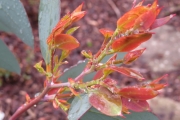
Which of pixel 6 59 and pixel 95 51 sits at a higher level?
pixel 6 59

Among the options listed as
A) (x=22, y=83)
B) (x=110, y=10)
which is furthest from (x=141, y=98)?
(x=110, y=10)

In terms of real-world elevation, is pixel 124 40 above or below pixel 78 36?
above

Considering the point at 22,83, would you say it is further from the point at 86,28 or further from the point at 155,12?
the point at 155,12

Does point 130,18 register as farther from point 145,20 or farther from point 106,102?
point 106,102

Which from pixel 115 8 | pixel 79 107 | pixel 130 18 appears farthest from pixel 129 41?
pixel 115 8

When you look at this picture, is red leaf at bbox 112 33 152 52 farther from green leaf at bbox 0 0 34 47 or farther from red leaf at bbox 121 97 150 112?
green leaf at bbox 0 0 34 47
